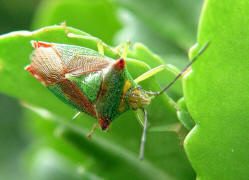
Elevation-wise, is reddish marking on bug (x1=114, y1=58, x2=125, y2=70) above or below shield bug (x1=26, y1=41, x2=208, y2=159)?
above

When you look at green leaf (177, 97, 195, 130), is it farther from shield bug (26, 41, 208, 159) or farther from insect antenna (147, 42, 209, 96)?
shield bug (26, 41, 208, 159)

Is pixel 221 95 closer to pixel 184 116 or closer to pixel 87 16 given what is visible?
pixel 184 116

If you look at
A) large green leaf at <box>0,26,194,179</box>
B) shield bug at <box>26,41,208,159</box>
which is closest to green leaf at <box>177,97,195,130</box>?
large green leaf at <box>0,26,194,179</box>

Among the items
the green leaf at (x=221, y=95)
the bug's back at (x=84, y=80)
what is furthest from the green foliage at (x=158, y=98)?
the bug's back at (x=84, y=80)

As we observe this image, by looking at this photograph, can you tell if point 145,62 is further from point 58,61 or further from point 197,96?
point 58,61

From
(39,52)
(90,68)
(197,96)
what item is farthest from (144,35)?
(197,96)

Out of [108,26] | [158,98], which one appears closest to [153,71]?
[158,98]

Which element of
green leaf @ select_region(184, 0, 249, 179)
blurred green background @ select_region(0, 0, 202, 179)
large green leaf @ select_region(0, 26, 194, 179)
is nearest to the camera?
green leaf @ select_region(184, 0, 249, 179)

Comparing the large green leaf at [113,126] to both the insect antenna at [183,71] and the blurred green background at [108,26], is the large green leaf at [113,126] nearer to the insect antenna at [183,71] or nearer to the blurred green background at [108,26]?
the insect antenna at [183,71]
